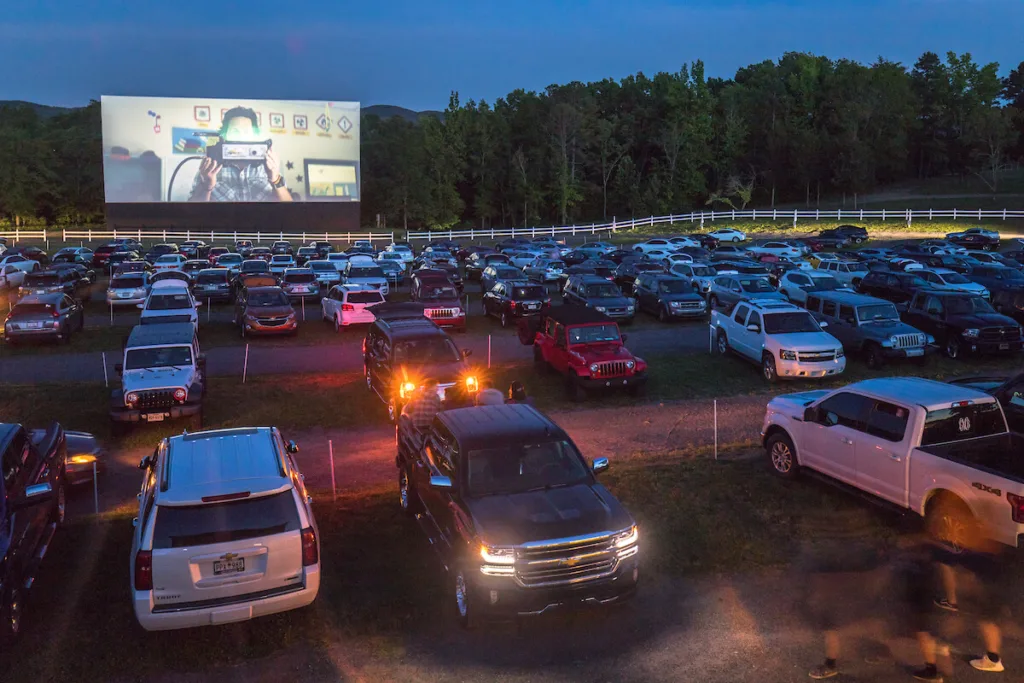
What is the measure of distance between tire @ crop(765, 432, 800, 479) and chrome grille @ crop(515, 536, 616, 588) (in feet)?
16.5

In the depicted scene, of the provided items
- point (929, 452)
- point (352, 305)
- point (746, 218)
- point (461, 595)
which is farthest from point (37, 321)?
point (746, 218)

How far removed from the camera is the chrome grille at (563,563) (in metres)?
8.11

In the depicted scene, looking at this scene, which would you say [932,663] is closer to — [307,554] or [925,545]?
[925,545]

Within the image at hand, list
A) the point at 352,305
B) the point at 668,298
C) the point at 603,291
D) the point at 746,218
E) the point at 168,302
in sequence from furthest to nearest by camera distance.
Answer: the point at 746,218, the point at 668,298, the point at 603,291, the point at 352,305, the point at 168,302

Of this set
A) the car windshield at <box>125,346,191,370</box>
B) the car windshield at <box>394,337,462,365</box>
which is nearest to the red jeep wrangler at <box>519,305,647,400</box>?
the car windshield at <box>394,337,462,365</box>

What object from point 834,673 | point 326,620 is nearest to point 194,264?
point 326,620

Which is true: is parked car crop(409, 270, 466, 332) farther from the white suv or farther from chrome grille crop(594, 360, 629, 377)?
the white suv

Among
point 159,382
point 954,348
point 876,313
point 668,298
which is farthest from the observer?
point 668,298

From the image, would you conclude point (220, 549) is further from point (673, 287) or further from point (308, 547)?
point (673, 287)

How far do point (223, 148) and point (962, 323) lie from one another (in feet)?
176

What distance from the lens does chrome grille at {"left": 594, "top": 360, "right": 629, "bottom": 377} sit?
61.2 feet

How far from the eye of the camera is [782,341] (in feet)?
65.8

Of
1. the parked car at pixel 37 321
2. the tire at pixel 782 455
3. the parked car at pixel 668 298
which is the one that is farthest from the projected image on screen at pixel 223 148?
the tire at pixel 782 455

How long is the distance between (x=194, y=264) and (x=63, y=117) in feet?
282
